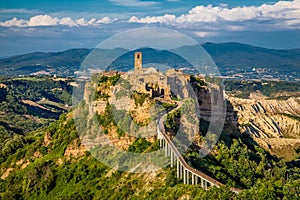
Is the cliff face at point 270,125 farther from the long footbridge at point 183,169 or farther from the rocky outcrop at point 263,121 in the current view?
the long footbridge at point 183,169

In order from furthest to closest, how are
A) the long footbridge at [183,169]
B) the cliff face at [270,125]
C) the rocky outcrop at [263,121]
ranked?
the rocky outcrop at [263,121] < the cliff face at [270,125] < the long footbridge at [183,169]

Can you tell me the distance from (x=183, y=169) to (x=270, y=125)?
55.7 metres

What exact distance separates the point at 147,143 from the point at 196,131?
7029mm

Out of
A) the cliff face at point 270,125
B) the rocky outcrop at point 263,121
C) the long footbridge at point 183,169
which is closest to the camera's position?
the long footbridge at point 183,169

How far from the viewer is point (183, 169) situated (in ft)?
118

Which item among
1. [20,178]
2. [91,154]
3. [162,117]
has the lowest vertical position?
[20,178]

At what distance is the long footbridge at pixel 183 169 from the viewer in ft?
110

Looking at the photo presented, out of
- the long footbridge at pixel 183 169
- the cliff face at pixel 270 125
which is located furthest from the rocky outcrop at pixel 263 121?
the long footbridge at pixel 183 169

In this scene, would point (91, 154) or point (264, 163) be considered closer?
point (91, 154)

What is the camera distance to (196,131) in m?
47.2

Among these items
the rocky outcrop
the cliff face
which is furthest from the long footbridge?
the rocky outcrop

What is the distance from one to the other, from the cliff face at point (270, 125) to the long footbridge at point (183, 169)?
91.9ft

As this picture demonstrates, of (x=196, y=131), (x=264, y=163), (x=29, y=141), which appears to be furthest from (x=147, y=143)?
(x=29, y=141)

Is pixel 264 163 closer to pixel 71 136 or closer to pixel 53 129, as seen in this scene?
pixel 71 136
